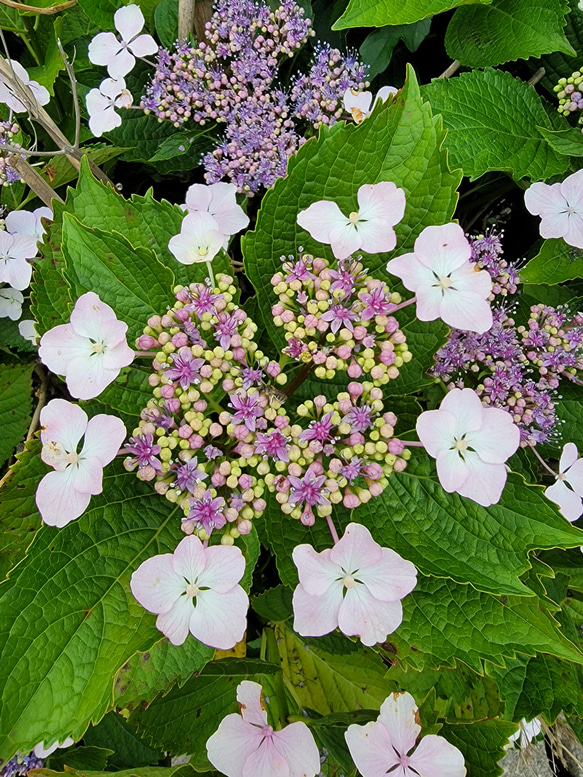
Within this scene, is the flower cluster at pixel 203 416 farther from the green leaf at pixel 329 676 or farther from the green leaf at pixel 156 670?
the green leaf at pixel 329 676

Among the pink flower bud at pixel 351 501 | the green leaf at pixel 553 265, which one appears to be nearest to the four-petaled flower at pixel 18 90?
the pink flower bud at pixel 351 501

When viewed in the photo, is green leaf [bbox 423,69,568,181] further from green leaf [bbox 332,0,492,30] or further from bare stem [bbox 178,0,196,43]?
bare stem [bbox 178,0,196,43]

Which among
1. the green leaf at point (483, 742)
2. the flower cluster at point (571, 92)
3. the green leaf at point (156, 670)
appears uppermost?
the flower cluster at point (571, 92)

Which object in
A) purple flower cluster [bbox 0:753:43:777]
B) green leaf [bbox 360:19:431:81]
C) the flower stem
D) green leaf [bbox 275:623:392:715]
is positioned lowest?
purple flower cluster [bbox 0:753:43:777]

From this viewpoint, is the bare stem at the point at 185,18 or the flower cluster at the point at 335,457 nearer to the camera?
the flower cluster at the point at 335,457

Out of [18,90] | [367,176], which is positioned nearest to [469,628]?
[367,176]

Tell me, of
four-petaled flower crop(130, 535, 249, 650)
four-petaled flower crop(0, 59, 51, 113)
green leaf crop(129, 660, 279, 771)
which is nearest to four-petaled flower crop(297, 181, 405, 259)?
four-petaled flower crop(130, 535, 249, 650)

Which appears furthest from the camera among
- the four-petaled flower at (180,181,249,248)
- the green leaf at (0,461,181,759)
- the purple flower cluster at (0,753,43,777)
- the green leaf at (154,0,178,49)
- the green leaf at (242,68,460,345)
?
the green leaf at (154,0,178,49)
